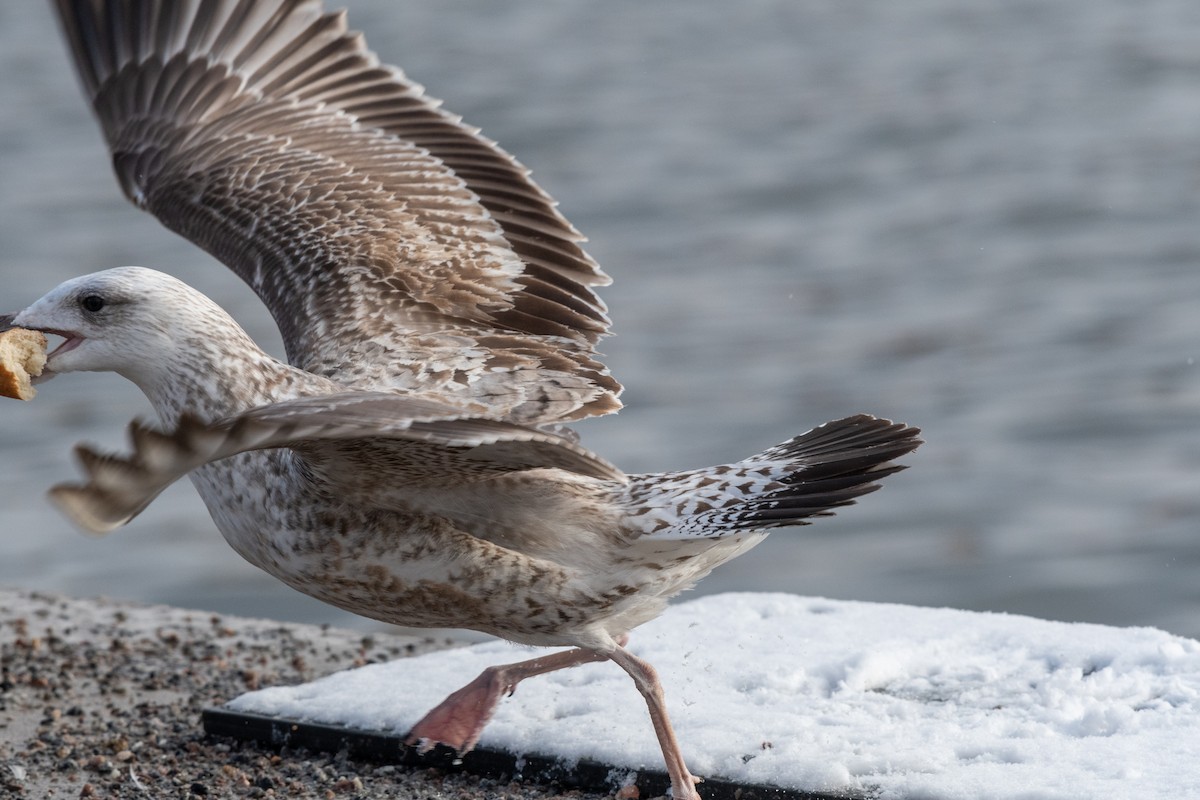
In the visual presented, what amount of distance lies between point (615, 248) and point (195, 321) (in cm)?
815

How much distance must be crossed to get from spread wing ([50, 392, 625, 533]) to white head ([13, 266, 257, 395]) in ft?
1.73

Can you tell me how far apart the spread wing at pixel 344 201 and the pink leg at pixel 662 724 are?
2.08ft

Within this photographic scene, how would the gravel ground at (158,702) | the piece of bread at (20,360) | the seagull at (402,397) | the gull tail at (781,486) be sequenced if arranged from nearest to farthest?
the seagull at (402,397)
the gull tail at (781,486)
the piece of bread at (20,360)
the gravel ground at (158,702)

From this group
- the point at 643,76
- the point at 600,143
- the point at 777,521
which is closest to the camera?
the point at 777,521

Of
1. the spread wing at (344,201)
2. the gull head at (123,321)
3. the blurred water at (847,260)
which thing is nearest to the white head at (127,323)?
the gull head at (123,321)

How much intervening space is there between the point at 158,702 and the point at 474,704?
4.49 feet

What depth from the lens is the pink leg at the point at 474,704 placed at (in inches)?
180

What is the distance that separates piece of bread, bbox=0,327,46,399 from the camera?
14.0ft

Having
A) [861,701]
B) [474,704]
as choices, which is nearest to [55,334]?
[474,704]

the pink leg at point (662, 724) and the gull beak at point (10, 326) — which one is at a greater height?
the gull beak at point (10, 326)

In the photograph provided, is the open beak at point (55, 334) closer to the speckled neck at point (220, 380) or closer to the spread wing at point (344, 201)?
the speckled neck at point (220, 380)

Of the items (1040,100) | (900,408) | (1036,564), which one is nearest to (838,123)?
(1040,100)

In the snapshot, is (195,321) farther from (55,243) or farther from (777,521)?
(55,243)

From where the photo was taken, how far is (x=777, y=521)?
13.6 ft
